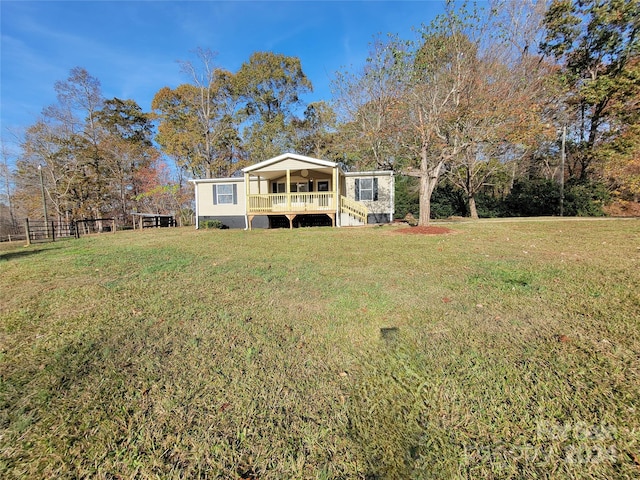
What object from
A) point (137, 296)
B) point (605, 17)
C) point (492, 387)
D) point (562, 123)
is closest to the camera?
point (492, 387)

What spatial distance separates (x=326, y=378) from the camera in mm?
2143

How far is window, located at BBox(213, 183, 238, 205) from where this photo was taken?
17.0 metres

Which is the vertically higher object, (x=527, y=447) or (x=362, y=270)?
(x=362, y=270)

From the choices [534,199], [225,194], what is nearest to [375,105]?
[225,194]

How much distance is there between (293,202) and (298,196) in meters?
0.42

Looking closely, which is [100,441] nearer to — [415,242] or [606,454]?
[606,454]

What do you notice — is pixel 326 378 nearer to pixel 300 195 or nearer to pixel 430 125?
pixel 430 125

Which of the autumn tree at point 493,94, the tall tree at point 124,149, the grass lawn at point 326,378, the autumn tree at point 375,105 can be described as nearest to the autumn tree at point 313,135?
the autumn tree at point 375,105

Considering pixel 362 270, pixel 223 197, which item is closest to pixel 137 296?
pixel 362 270

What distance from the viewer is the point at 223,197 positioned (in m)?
17.1

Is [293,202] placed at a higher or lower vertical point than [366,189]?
lower

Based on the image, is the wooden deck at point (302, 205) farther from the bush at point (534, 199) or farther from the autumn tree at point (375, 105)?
the bush at point (534, 199)

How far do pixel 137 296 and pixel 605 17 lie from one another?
75.5 ft

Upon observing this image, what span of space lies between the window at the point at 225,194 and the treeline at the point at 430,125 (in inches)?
289
